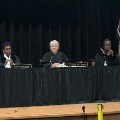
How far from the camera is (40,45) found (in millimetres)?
11094

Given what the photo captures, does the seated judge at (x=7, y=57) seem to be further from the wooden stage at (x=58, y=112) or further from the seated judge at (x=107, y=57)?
the seated judge at (x=107, y=57)

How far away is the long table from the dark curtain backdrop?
303 cm

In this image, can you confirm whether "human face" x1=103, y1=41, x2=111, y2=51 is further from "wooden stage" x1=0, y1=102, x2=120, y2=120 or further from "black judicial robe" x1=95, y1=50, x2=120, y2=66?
"wooden stage" x1=0, y1=102, x2=120, y2=120

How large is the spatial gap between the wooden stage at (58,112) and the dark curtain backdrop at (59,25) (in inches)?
138

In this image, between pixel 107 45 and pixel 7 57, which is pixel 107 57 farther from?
pixel 7 57

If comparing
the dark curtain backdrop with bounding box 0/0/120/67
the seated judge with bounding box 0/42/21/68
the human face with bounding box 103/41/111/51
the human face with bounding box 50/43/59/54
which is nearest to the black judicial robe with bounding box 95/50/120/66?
the human face with bounding box 103/41/111/51

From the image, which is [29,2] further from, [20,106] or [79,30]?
[20,106]

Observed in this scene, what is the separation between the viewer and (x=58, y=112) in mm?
6938

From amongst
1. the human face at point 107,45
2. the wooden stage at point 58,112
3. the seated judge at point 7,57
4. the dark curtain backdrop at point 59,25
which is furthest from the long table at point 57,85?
the dark curtain backdrop at point 59,25

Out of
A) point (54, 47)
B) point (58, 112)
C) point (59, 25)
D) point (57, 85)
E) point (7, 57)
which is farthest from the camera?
point (59, 25)

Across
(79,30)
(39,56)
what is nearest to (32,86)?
(39,56)

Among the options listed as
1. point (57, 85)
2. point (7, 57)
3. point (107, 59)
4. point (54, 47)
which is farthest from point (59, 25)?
point (57, 85)

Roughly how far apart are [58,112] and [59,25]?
473 centimetres

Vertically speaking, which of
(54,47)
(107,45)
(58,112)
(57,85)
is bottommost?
(58,112)
